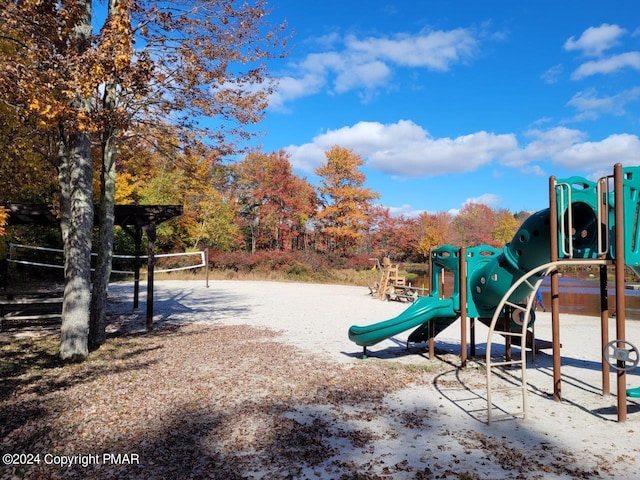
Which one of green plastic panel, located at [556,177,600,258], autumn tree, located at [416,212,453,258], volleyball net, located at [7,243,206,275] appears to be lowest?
volleyball net, located at [7,243,206,275]

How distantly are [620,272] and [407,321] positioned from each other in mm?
3369

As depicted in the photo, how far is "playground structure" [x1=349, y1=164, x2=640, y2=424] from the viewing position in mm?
5016

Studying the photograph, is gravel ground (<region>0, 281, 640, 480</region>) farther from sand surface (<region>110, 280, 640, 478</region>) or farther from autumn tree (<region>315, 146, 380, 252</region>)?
autumn tree (<region>315, 146, 380, 252</region>)

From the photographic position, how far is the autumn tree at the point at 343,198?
39906mm

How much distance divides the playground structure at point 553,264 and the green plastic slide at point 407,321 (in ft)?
0.05

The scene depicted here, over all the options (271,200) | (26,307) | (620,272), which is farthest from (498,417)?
(271,200)

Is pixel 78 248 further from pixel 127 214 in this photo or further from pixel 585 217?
pixel 585 217

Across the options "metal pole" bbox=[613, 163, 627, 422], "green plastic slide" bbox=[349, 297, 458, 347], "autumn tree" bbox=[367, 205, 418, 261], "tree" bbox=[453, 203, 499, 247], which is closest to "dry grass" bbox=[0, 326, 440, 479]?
"green plastic slide" bbox=[349, 297, 458, 347]

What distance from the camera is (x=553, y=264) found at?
5352 mm

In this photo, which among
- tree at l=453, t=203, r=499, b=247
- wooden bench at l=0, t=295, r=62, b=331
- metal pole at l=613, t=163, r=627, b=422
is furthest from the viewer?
tree at l=453, t=203, r=499, b=247

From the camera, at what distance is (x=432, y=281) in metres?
8.52

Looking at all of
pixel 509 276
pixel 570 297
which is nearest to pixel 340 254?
pixel 570 297

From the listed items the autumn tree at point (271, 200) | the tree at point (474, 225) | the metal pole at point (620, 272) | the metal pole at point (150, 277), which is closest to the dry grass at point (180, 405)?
the metal pole at point (150, 277)

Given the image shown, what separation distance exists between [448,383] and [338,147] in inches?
1431
